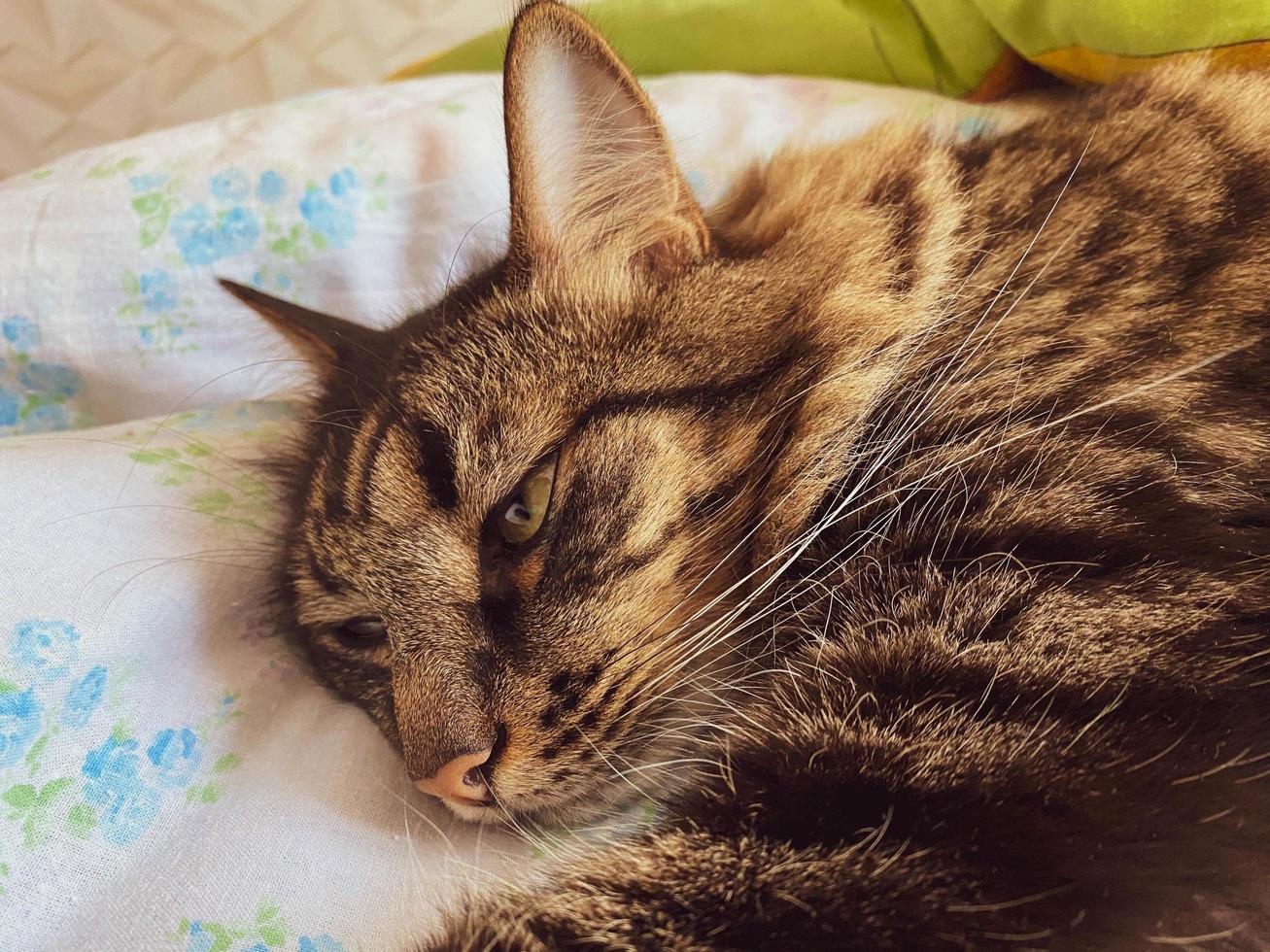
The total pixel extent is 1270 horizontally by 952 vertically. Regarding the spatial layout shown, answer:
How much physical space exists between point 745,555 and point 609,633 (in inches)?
6.7

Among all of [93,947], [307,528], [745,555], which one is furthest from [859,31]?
[93,947]

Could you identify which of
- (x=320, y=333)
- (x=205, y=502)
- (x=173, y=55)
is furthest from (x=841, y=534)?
(x=173, y=55)

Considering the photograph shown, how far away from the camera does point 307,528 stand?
3.51ft

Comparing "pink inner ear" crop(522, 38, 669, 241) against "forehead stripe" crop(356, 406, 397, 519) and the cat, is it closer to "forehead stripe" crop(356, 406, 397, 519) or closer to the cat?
the cat

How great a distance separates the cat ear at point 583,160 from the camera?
2.87 feet

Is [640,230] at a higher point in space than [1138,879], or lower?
higher

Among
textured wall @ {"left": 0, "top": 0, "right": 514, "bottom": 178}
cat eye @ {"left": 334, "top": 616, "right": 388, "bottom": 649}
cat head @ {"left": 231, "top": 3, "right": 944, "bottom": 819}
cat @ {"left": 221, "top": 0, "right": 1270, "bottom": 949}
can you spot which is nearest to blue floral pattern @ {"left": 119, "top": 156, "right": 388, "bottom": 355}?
cat @ {"left": 221, "top": 0, "right": 1270, "bottom": 949}

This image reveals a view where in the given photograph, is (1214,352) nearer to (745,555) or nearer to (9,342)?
(745,555)

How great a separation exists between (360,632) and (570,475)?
0.39m

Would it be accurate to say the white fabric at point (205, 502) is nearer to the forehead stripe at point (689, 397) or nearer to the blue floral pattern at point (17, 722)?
the blue floral pattern at point (17, 722)

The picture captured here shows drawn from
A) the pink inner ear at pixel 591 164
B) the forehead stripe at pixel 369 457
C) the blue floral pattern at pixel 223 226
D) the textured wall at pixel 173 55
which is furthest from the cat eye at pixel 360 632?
the textured wall at pixel 173 55

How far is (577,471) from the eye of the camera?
2.82ft

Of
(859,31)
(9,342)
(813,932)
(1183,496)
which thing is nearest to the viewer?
(813,932)

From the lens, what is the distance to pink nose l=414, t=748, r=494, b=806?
80cm
